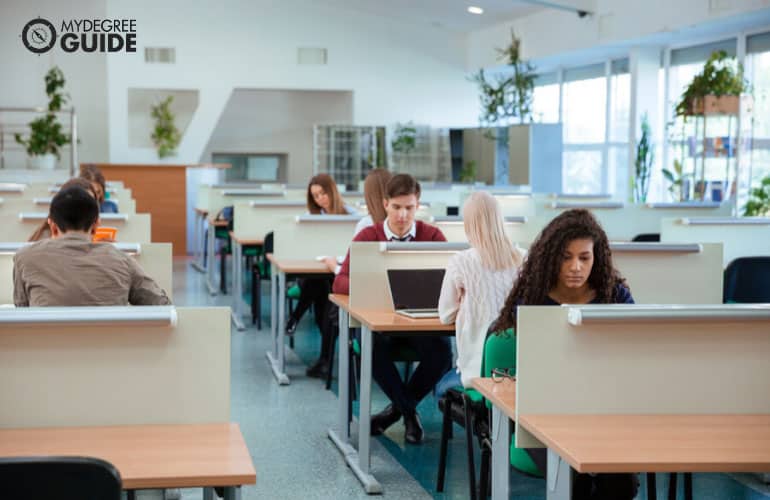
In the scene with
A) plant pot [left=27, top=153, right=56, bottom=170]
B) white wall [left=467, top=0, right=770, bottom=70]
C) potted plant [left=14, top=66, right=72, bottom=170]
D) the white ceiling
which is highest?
the white ceiling

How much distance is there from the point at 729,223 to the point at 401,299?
9.12 feet

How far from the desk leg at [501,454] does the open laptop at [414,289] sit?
1595 millimetres

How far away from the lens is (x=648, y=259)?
5.18 metres

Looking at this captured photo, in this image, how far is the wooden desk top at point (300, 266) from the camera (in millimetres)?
5785

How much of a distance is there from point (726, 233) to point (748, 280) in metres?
0.96

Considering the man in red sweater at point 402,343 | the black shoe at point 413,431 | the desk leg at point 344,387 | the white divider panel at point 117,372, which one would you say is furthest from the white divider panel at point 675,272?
the white divider panel at point 117,372

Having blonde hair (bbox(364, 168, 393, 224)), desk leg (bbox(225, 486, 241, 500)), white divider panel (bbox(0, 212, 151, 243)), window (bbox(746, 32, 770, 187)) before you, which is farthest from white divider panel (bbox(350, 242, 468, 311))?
window (bbox(746, 32, 770, 187))

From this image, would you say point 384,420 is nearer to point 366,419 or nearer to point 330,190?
point 366,419

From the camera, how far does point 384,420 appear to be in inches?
190

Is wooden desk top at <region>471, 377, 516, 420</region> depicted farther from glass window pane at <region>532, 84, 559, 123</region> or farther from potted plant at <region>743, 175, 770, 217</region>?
glass window pane at <region>532, 84, 559, 123</region>

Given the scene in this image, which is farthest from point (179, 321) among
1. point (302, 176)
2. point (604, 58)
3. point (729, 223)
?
point (302, 176)

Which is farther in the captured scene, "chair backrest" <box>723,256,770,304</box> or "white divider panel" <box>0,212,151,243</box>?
"white divider panel" <box>0,212,151,243</box>

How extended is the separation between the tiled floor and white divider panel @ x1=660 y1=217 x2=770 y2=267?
177 cm

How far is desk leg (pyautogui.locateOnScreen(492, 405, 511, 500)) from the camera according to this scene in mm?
2729
